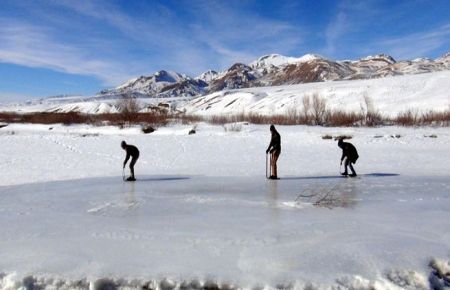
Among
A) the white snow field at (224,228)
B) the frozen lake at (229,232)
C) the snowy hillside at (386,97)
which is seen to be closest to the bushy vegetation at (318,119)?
the snowy hillside at (386,97)

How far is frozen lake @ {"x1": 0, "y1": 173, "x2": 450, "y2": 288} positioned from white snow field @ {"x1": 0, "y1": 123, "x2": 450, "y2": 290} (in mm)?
20

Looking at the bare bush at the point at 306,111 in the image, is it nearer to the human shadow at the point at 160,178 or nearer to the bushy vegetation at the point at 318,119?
the bushy vegetation at the point at 318,119

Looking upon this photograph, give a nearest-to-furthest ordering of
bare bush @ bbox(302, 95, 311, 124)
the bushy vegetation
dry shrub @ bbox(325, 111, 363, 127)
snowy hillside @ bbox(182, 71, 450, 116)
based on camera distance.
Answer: the bushy vegetation < dry shrub @ bbox(325, 111, 363, 127) < bare bush @ bbox(302, 95, 311, 124) < snowy hillside @ bbox(182, 71, 450, 116)

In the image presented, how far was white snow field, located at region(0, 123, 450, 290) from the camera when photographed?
5004mm

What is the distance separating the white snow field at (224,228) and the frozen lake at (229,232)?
2 cm

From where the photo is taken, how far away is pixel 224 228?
6809mm

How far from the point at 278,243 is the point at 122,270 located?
209 cm

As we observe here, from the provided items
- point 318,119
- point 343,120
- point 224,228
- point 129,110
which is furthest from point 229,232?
point 129,110

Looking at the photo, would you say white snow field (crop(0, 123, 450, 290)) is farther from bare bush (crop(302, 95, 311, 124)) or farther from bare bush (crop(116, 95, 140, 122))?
bare bush (crop(116, 95, 140, 122))

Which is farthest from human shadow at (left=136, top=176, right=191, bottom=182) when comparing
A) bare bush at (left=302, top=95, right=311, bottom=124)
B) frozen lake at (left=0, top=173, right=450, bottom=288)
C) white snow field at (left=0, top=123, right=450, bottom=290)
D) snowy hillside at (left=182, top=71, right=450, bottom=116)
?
snowy hillside at (left=182, top=71, right=450, bottom=116)

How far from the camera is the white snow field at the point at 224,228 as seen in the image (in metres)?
5.00

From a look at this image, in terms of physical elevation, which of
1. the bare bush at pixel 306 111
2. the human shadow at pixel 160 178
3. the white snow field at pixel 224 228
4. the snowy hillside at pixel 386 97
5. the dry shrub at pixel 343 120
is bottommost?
the human shadow at pixel 160 178

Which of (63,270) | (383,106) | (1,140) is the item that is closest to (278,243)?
(63,270)

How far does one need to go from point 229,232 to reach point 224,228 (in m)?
0.26
